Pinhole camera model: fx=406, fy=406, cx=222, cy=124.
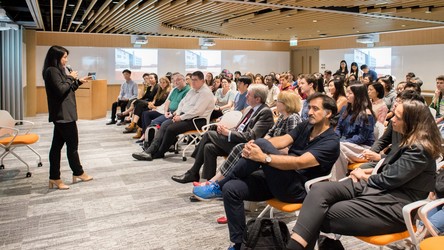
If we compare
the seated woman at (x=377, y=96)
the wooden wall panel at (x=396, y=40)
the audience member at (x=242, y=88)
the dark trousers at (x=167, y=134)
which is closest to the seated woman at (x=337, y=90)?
the seated woman at (x=377, y=96)

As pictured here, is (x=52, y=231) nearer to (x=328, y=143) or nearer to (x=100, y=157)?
(x=328, y=143)

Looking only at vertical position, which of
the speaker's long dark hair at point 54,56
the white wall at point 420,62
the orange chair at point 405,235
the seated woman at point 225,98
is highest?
the white wall at point 420,62

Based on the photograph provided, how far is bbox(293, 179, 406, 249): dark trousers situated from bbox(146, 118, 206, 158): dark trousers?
3980 mm

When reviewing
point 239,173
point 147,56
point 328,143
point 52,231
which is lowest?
point 52,231

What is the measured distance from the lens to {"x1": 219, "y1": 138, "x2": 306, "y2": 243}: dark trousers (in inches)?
115

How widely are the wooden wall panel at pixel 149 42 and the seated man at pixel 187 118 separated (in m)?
8.79

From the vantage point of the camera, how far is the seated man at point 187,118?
20.9ft

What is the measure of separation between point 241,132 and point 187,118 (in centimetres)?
205

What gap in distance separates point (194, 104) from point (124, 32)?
8735 mm

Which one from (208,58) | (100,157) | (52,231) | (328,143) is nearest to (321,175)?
(328,143)

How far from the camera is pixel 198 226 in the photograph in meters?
3.85

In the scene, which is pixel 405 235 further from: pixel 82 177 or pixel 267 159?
pixel 82 177

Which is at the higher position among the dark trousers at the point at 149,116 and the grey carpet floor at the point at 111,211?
the dark trousers at the point at 149,116

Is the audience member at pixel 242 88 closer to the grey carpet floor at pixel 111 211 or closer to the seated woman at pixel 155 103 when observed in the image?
the grey carpet floor at pixel 111 211
